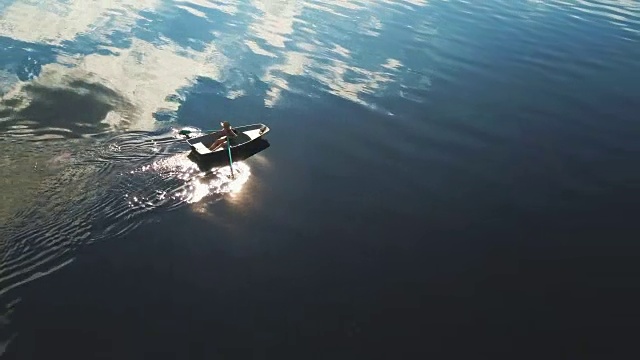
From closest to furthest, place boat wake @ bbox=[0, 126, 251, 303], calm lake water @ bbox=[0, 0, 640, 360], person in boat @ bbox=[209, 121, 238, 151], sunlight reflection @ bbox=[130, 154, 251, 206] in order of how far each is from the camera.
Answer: calm lake water @ bbox=[0, 0, 640, 360] < boat wake @ bbox=[0, 126, 251, 303] < sunlight reflection @ bbox=[130, 154, 251, 206] < person in boat @ bbox=[209, 121, 238, 151]

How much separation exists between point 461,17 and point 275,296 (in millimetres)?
43683

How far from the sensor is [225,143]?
25469mm

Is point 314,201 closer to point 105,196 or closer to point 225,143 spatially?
point 225,143

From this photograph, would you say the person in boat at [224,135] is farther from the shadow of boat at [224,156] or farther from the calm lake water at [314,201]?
the calm lake water at [314,201]

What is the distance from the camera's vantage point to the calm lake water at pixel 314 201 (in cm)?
1636

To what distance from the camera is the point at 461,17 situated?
2004 inches

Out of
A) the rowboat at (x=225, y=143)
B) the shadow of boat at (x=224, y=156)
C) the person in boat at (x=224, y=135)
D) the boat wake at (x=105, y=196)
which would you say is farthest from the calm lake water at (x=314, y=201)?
the person in boat at (x=224, y=135)

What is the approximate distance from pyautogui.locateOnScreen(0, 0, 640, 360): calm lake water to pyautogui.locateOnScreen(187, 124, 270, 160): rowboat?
2.41 feet

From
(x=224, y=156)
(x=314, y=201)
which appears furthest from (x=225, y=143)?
(x=314, y=201)

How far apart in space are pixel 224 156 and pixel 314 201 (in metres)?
5.72

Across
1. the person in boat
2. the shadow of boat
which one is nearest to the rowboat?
the shadow of boat

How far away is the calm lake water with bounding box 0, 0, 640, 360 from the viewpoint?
1636cm

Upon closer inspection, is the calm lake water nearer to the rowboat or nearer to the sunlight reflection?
the sunlight reflection

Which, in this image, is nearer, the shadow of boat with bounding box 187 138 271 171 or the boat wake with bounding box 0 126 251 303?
the boat wake with bounding box 0 126 251 303
